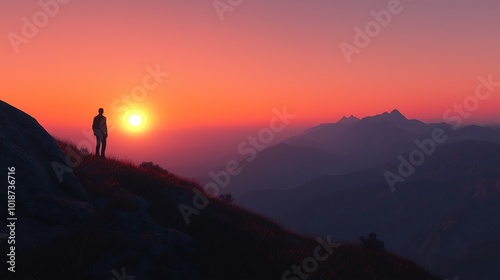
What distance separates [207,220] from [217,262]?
3259 millimetres

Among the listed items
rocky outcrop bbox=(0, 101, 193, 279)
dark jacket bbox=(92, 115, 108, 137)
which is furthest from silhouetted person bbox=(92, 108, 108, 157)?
rocky outcrop bbox=(0, 101, 193, 279)

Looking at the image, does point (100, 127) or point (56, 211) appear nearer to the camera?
point (56, 211)

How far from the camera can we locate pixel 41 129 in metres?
12.5

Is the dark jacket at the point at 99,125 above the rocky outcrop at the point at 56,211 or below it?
above

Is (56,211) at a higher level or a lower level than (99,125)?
lower

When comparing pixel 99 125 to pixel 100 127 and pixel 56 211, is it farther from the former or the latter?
pixel 56 211

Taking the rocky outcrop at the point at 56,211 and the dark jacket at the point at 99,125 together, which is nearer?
the rocky outcrop at the point at 56,211

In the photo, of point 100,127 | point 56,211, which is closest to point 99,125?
point 100,127

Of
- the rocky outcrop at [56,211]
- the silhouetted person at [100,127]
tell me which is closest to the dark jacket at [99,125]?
the silhouetted person at [100,127]

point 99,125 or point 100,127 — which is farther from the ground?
point 99,125

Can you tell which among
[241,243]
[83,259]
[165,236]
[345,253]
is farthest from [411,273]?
[83,259]

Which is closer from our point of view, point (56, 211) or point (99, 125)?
point (56, 211)

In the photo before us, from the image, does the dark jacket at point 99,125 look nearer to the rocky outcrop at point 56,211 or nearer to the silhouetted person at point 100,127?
the silhouetted person at point 100,127

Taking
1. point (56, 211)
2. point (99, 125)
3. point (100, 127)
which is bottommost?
point (56, 211)
